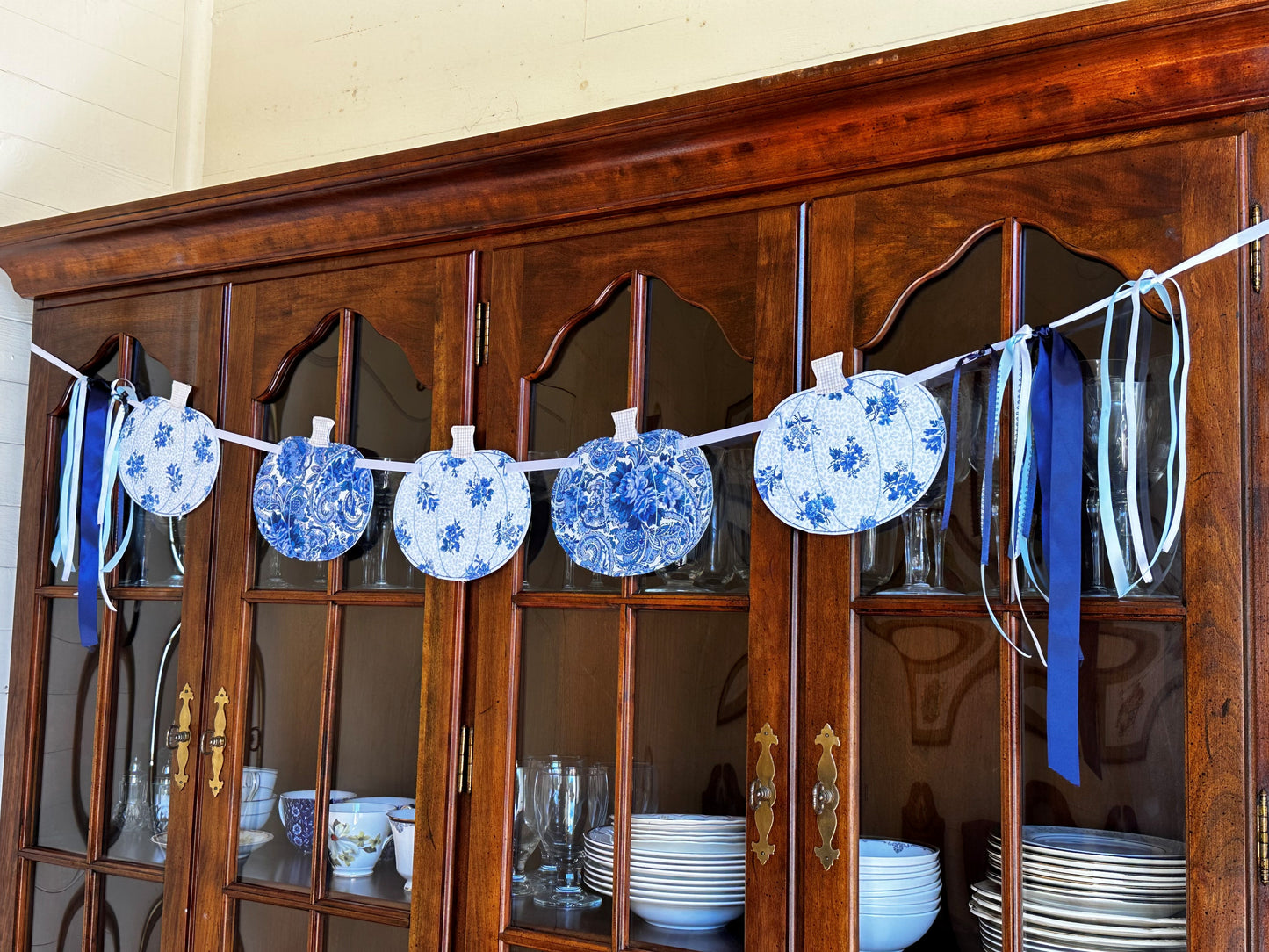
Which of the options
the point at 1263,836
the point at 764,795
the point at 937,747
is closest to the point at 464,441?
the point at 764,795

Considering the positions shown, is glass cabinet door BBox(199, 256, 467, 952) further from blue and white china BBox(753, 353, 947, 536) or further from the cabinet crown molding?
blue and white china BBox(753, 353, 947, 536)

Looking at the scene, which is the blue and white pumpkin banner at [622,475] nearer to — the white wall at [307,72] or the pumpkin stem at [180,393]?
the pumpkin stem at [180,393]

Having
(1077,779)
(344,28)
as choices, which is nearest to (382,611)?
(1077,779)

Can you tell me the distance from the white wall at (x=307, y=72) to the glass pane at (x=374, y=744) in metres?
0.70

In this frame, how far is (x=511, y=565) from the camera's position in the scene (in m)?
1.39

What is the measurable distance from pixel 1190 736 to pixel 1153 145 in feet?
1.70

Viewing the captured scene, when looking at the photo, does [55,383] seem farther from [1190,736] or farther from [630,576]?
[1190,736]

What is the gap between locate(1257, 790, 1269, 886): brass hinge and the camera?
96cm

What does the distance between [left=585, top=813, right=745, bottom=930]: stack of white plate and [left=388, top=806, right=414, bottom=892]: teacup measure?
272 millimetres

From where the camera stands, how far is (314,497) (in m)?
1.55

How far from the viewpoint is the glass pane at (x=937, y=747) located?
3.64 ft

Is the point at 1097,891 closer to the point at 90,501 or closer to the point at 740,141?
the point at 740,141

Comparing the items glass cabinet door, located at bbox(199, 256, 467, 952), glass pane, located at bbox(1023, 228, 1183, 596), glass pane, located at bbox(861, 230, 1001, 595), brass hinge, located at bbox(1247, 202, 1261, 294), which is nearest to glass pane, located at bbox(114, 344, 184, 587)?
glass cabinet door, located at bbox(199, 256, 467, 952)

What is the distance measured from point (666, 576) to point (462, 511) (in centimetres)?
28
